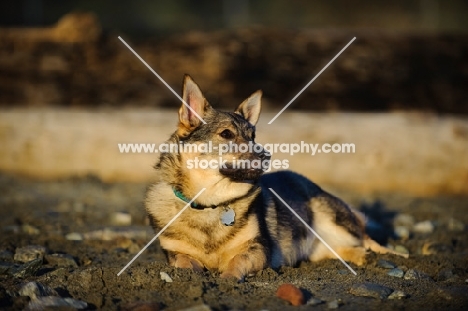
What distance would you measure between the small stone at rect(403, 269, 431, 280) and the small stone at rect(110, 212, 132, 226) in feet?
12.1

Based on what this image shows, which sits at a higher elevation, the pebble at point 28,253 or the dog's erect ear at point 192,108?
the dog's erect ear at point 192,108

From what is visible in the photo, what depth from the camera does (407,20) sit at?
23.3 meters

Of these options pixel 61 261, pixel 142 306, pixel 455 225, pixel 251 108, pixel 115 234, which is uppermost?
pixel 251 108

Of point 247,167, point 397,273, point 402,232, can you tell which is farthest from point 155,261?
point 402,232

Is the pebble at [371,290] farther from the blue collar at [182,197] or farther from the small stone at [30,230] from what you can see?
the small stone at [30,230]

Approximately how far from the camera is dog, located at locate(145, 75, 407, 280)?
5965 millimetres

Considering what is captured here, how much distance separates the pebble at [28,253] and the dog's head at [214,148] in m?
1.56

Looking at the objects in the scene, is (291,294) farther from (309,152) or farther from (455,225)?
(309,152)

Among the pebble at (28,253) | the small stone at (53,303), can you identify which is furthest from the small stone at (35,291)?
the pebble at (28,253)

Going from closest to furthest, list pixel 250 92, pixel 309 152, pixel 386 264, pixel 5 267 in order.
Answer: pixel 5 267
pixel 386 264
pixel 309 152
pixel 250 92

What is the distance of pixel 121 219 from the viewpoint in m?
8.30

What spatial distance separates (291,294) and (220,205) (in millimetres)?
1490

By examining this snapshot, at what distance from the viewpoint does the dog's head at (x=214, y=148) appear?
606 cm

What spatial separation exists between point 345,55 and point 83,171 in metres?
6.39
